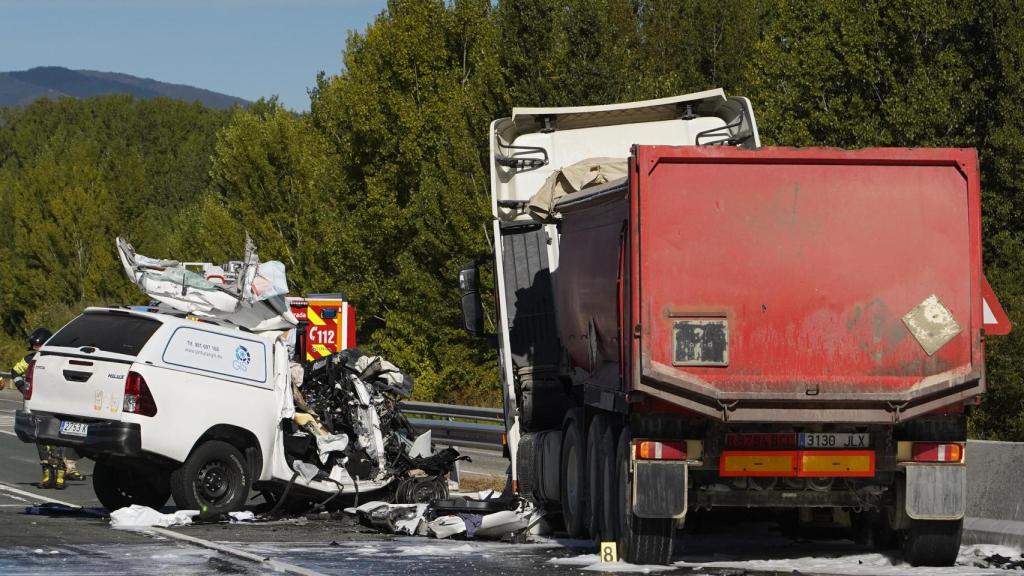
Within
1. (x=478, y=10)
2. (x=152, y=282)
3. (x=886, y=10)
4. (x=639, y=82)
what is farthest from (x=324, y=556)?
(x=478, y=10)

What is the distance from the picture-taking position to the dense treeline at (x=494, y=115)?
33.8 m

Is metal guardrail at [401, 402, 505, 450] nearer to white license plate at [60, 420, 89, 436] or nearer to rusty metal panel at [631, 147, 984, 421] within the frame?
white license plate at [60, 420, 89, 436]

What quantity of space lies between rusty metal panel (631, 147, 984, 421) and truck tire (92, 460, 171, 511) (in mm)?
6481

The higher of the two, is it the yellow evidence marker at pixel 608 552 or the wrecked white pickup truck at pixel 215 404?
the wrecked white pickup truck at pixel 215 404

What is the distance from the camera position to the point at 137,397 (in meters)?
12.9

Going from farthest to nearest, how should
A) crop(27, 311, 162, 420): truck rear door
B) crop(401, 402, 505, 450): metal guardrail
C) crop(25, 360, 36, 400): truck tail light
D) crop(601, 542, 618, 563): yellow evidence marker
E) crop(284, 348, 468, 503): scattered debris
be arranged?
crop(401, 402, 505, 450): metal guardrail
crop(284, 348, 468, 503): scattered debris
crop(25, 360, 36, 400): truck tail light
crop(27, 311, 162, 420): truck rear door
crop(601, 542, 618, 563): yellow evidence marker

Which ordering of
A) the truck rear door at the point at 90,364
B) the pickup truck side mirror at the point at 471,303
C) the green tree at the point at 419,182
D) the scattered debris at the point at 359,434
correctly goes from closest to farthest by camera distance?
the truck rear door at the point at 90,364 → the scattered debris at the point at 359,434 → the pickup truck side mirror at the point at 471,303 → the green tree at the point at 419,182

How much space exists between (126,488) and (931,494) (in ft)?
24.8

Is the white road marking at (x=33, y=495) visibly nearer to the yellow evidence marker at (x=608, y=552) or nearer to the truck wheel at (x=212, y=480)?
the truck wheel at (x=212, y=480)

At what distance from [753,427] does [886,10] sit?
96.1ft

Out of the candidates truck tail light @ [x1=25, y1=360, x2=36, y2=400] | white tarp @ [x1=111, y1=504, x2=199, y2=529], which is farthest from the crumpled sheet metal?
truck tail light @ [x1=25, y1=360, x2=36, y2=400]

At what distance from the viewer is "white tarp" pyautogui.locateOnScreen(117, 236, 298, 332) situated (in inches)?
574

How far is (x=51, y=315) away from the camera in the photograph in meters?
65.6

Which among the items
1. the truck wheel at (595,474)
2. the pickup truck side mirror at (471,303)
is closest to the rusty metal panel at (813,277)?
the truck wheel at (595,474)
